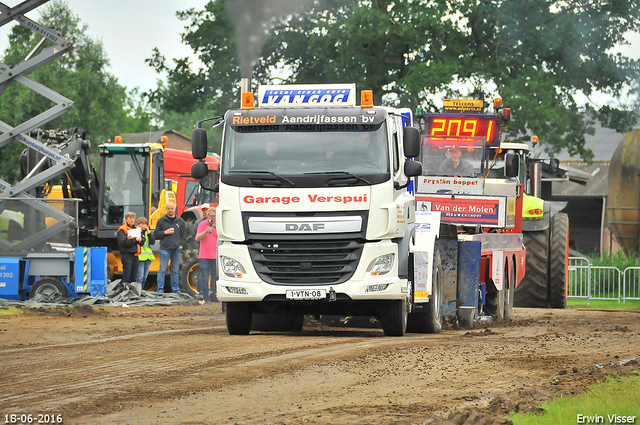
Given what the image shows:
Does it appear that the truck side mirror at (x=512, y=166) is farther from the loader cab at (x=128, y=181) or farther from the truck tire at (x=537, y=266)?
the loader cab at (x=128, y=181)

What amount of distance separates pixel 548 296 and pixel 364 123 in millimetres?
10848

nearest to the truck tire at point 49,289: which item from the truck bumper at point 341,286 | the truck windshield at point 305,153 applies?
the truck bumper at point 341,286

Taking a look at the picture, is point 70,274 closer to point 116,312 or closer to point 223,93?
point 116,312

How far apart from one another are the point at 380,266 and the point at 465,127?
6392mm

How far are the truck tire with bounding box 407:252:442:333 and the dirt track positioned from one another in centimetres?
35

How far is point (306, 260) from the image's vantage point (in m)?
11.8

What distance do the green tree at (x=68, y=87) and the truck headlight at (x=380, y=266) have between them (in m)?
36.6

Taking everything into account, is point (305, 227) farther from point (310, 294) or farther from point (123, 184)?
point (123, 184)

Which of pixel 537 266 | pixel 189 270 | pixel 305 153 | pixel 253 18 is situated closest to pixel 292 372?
pixel 305 153

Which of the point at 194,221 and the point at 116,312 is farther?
the point at 194,221

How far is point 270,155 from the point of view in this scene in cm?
1190

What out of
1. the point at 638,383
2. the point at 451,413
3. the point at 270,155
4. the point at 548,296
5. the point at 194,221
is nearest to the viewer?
the point at 451,413

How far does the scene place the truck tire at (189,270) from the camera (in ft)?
72.2

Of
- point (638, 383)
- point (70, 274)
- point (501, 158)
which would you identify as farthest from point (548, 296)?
point (638, 383)
